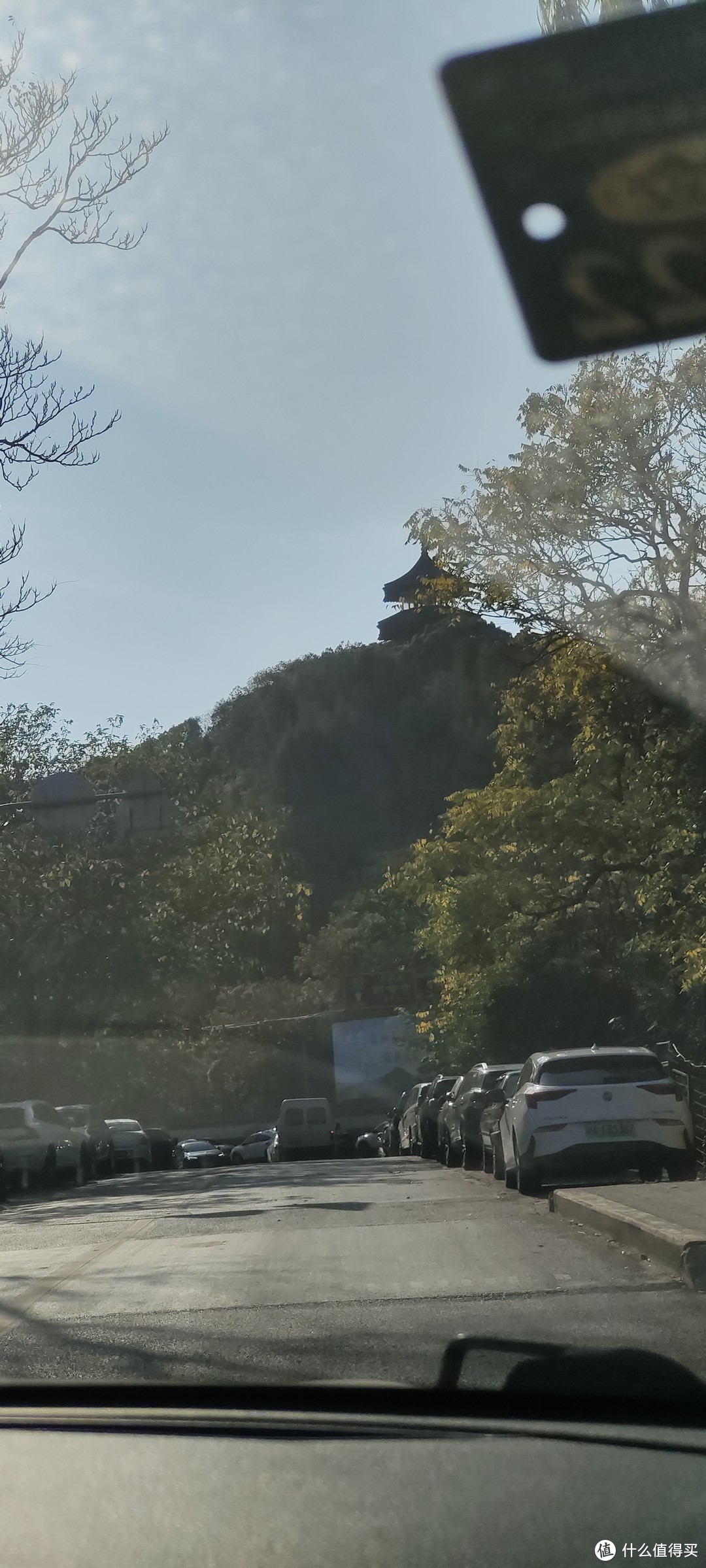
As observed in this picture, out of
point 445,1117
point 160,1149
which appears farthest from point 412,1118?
point 160,1149

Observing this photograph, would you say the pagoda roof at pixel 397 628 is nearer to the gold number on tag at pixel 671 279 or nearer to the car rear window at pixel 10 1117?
the car rear window at pixel 10 1117

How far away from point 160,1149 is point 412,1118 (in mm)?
10364

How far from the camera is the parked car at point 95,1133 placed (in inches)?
1163

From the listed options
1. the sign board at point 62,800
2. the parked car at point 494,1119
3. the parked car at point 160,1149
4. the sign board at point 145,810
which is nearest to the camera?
the parked car at point 494,1119

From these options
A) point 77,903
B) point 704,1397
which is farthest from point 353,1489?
point 77,903

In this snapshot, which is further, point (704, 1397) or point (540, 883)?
point (540, 883)

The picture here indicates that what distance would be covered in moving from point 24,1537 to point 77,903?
38806 millimetres

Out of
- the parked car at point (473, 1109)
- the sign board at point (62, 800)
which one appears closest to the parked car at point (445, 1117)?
the parked car at point (473, 1109)

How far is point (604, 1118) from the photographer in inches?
574

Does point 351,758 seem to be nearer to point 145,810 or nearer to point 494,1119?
point 145,810

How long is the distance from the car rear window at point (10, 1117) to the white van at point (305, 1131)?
18.4 m

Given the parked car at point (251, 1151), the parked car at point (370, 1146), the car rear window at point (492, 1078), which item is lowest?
the parked car at point (251, 1151)

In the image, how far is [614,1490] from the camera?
378 centimetres

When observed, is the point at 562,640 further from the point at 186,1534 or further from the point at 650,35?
the point at 186,1534
